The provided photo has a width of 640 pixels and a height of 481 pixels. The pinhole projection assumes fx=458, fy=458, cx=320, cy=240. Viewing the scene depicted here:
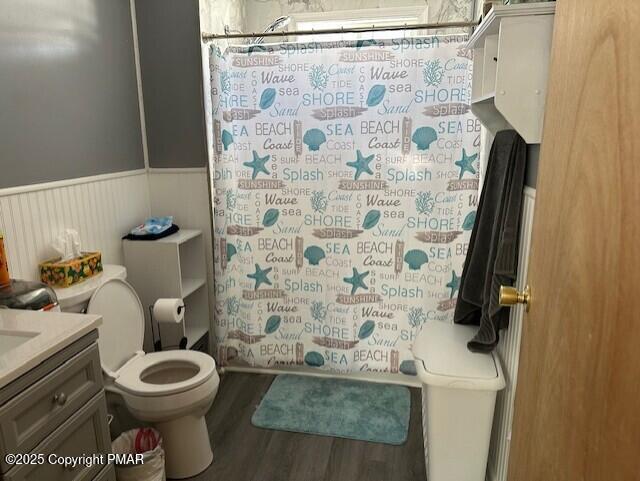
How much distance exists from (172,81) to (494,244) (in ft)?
6.08

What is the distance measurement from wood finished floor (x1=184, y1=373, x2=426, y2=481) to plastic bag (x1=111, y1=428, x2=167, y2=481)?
26 cm

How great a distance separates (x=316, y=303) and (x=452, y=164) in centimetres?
103

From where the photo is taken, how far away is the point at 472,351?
5.78ft

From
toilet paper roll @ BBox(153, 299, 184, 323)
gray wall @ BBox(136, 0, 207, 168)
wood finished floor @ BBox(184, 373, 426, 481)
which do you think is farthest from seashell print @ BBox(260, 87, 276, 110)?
wood finished floor @ BBox(184, 373, 426, 481)

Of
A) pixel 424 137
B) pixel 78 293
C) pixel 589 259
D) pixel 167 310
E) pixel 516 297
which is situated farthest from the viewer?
pixel 424 137

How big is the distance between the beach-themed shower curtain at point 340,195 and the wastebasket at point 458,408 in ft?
2.43

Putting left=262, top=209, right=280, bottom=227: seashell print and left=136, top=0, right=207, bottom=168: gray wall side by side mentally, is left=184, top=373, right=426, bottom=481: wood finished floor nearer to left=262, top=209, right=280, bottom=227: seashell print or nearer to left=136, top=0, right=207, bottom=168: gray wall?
left=262, top=209, right=280, bottom=227: seashell print

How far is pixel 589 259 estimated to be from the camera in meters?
0.64

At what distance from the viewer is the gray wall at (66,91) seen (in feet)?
5.53

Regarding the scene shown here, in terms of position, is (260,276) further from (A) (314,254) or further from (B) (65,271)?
(B) (65,271)

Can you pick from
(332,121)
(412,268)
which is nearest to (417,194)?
(412,268)

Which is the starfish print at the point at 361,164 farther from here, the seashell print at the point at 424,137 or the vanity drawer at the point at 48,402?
the vanity drawer at the point at 48,402

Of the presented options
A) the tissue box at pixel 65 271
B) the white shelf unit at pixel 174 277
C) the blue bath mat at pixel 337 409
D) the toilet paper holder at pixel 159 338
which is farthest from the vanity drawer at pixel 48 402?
the blue bath mat at pixel 337 409

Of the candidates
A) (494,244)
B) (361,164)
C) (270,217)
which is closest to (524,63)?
(494,244)
